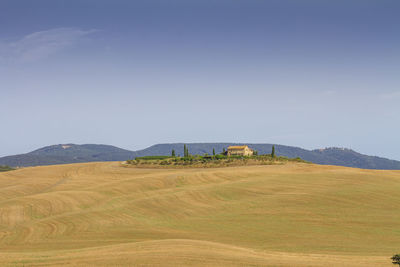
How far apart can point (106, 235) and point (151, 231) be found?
16.2ft

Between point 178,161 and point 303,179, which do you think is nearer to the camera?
point 303,179

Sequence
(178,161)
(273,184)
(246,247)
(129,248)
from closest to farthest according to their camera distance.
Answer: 1. (129,248)
2. (246,247)
3. (273,184)
4. (178,161)

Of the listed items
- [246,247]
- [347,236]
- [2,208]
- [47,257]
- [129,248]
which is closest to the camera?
[47,257]

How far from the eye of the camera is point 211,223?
37.8 metres

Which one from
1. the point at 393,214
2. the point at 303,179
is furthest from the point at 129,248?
the point at 303,179

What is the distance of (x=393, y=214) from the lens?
128ft

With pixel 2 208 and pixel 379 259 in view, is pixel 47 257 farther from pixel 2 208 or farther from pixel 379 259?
pixel 2 208

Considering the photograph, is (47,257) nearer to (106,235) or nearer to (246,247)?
(106,235)

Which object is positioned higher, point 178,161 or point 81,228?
point 178,161

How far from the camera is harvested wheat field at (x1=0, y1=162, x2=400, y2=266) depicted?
933 inches

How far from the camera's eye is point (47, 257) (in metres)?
23.5

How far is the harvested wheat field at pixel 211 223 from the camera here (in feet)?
77.7

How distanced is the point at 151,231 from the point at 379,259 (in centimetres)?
2260

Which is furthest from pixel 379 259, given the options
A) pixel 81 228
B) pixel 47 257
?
pixel 81 228
